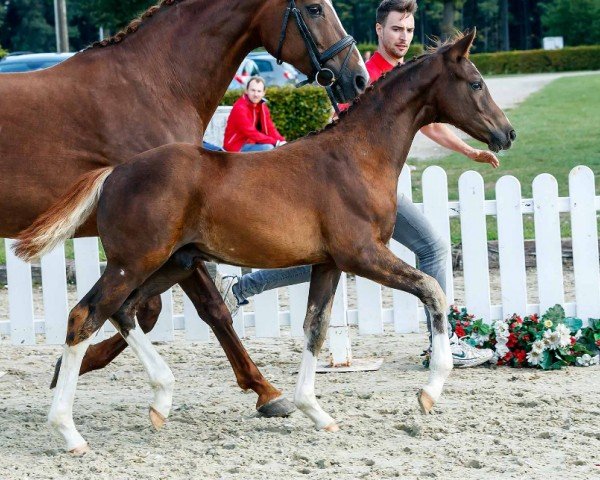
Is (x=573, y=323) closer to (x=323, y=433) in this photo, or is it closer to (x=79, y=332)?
(x=323, y=433)

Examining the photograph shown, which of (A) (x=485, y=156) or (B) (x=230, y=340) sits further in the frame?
(A) (x=485, y=156)

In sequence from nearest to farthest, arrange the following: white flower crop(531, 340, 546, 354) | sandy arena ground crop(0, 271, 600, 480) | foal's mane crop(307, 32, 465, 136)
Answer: sandy arena ground crop(0, 271, 600, 480), foal's mane crop(307, 32, 465, 136), white flower crop(531, 340, 546, 354)

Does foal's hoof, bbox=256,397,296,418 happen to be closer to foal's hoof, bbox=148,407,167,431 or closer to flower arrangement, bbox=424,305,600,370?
foal's hoof, bbox=148,407,167,431

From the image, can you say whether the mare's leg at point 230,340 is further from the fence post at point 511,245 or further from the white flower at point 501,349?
the fence post at point 511,245

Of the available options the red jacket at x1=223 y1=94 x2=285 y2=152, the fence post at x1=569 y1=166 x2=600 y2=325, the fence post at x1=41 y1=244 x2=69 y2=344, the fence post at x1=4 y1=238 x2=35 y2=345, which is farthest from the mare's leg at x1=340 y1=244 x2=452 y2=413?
the red jacket at x1=223 y1=94 x2=285 y2=152

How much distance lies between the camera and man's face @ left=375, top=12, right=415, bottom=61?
588cm

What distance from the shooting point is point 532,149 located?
53.8ft

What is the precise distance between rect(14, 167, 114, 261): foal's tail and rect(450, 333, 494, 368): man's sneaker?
257 cm

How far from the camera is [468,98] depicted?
4801mm

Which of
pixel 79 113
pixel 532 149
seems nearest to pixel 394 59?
pixel 79 113

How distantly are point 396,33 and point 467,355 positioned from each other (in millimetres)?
1897

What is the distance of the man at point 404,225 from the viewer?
5914 millimetres

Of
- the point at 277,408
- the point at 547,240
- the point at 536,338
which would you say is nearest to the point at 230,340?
the point at 277,408

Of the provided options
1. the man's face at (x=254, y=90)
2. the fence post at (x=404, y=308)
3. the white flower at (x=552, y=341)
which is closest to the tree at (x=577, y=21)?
the man's face at (x=254, y=90)
